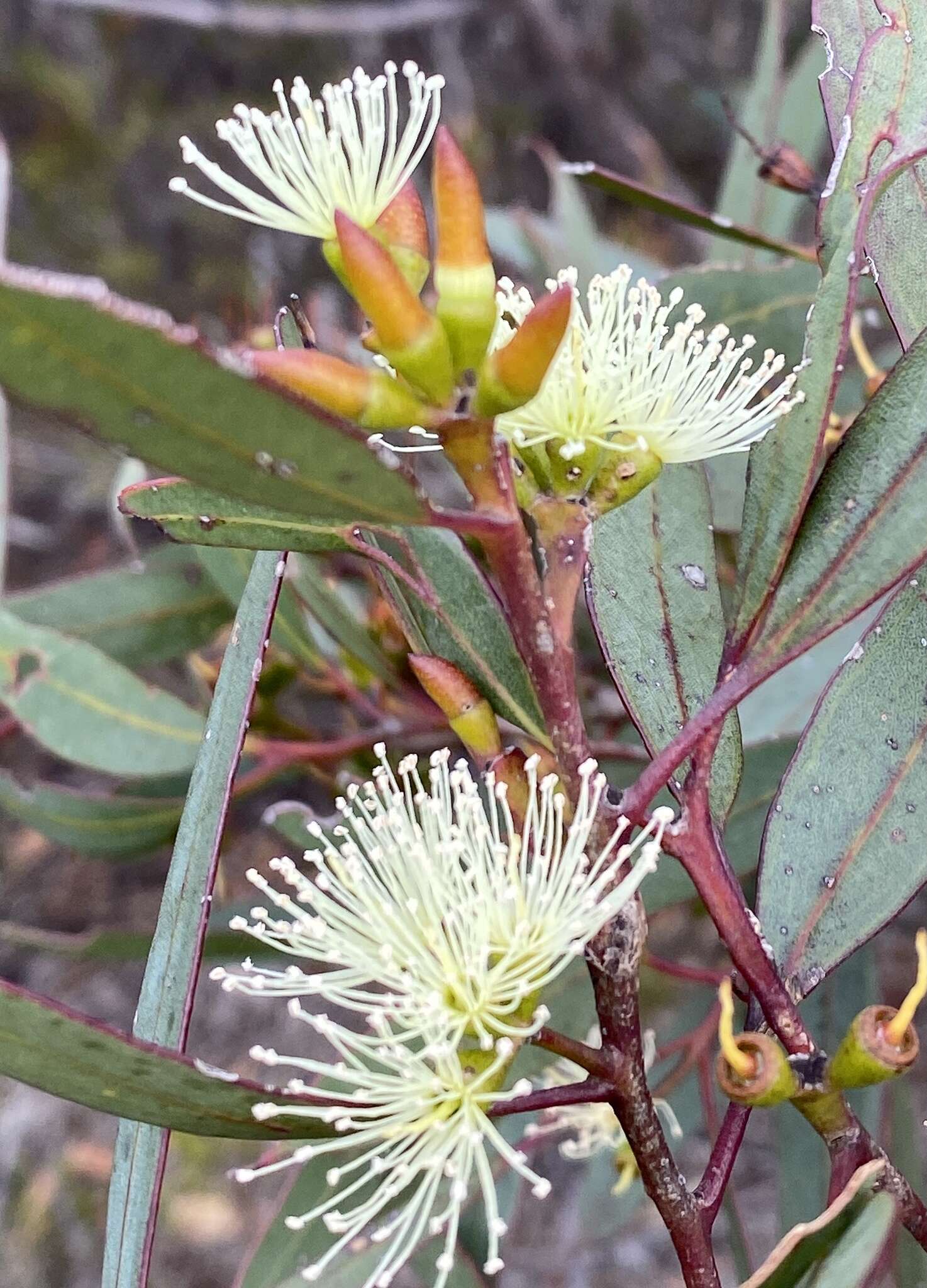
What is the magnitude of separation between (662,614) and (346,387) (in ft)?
0.60

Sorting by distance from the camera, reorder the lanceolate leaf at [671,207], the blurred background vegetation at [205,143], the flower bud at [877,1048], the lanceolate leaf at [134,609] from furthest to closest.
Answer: the blurred background vegetation at [205,143]
the lanceolate leaf at [134,609]
the lanceolate leaf at [671,207]
the flower bud at [877,1048]

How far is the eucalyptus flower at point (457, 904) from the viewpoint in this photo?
358 mm

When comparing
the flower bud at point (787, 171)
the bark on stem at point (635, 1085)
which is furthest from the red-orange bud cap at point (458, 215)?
the flower bud at point (787, 171)

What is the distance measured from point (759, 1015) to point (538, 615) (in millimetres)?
169

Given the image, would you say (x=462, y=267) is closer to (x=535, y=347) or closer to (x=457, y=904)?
(x=535, y=347)

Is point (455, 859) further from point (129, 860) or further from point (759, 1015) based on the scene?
point (129, 860)

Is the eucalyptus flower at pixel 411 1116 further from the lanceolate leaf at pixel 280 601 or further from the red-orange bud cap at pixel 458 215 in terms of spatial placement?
the lanceolate leaf at pixel 280 601

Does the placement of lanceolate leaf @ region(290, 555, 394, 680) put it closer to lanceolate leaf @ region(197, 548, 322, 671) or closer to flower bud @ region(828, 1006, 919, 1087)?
lanceolate leaf @ region(197, 548, 322, 671)

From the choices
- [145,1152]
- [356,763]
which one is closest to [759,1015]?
[145,1152]

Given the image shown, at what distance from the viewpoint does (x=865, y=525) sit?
37 cm

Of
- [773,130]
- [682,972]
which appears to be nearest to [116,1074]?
[682,972]

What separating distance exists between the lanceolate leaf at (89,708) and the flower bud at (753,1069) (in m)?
0.54

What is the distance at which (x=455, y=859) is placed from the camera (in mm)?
383

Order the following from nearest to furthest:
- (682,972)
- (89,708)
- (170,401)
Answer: (170,401)
(682,972)
(89,708)
